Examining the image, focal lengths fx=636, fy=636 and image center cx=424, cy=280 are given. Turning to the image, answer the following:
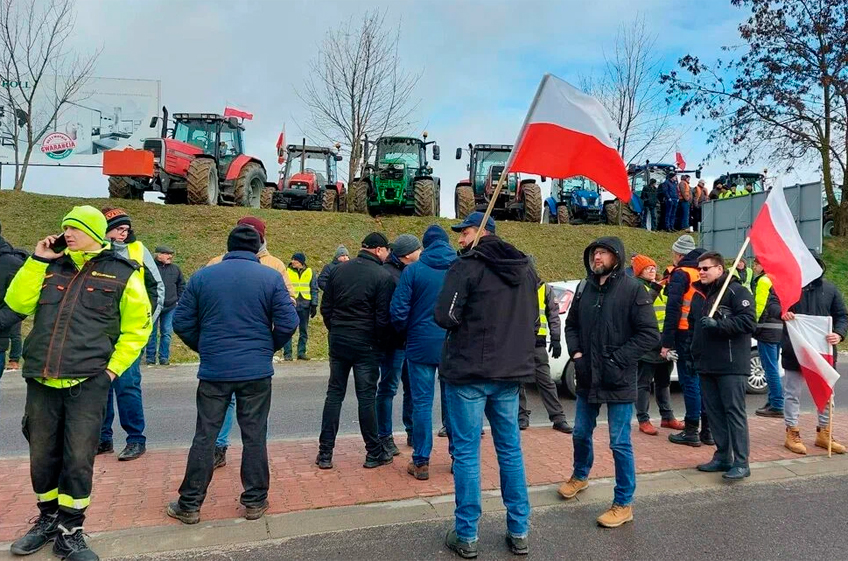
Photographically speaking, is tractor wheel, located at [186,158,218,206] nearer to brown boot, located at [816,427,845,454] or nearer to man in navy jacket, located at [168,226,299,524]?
man in navy jacket, located at [168,226,299,524]

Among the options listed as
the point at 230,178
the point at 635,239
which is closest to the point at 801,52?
the point at 635,239

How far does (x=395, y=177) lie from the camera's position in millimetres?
20484

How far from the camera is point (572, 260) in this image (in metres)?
20.3

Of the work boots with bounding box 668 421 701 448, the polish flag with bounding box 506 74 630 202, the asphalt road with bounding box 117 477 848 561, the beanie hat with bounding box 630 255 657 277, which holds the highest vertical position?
the polish flag with bounding box 506 74 630 202

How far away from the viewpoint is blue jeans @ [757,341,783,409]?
7336 mm

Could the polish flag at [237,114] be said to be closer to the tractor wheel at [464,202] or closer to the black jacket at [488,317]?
the tractor wheel at [464,202]

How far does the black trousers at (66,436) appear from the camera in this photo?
3535mm

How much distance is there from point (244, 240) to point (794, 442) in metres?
5.25

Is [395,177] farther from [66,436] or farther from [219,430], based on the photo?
[66,436]

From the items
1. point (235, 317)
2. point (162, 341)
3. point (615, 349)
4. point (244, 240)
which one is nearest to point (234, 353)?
point (235, 317)

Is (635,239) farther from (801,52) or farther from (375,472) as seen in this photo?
(375,472)

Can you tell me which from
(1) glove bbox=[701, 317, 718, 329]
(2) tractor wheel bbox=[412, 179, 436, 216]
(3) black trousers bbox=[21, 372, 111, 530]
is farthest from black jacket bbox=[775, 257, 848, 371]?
(2) tractor wheel bbox=[412, 179, 436, 216]

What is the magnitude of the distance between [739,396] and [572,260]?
604 inches

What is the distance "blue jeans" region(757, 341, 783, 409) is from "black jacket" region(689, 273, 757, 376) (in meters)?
2.51
